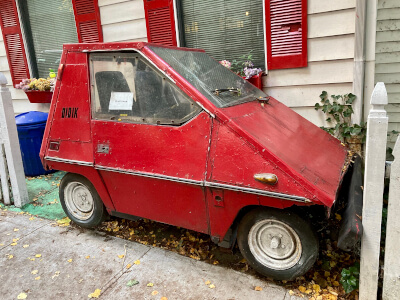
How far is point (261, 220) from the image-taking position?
Answer: 256 cm

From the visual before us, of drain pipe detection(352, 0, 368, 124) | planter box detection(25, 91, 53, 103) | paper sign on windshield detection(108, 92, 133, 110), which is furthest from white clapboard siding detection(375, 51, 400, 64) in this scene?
planter box detection(25, 91, 53, 103)

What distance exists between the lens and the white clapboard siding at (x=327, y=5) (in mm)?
3736

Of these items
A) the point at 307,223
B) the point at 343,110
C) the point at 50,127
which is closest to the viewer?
the point at 307,223

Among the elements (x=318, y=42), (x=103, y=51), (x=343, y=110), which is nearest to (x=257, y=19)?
(x=318, y=42)

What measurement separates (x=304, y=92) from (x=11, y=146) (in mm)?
3955

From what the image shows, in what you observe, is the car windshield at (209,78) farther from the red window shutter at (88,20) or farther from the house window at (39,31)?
the house window at (39,31)

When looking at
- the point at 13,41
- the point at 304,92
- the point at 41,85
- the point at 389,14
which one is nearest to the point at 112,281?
the point at 304,92

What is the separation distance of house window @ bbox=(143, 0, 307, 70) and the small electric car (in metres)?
1.19

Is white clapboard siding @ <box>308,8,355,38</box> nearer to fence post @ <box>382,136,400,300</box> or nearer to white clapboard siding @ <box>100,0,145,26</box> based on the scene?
fence post @ <box>382,136,400,300</box>

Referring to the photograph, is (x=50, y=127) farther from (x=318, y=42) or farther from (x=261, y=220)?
(x=318, y=42)

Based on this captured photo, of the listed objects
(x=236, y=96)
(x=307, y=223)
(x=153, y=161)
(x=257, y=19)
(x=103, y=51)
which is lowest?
(x=307, y=223)

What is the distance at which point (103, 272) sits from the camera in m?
2.97

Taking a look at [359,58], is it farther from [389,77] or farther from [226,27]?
[226,27]

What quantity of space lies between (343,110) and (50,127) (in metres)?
3.47
